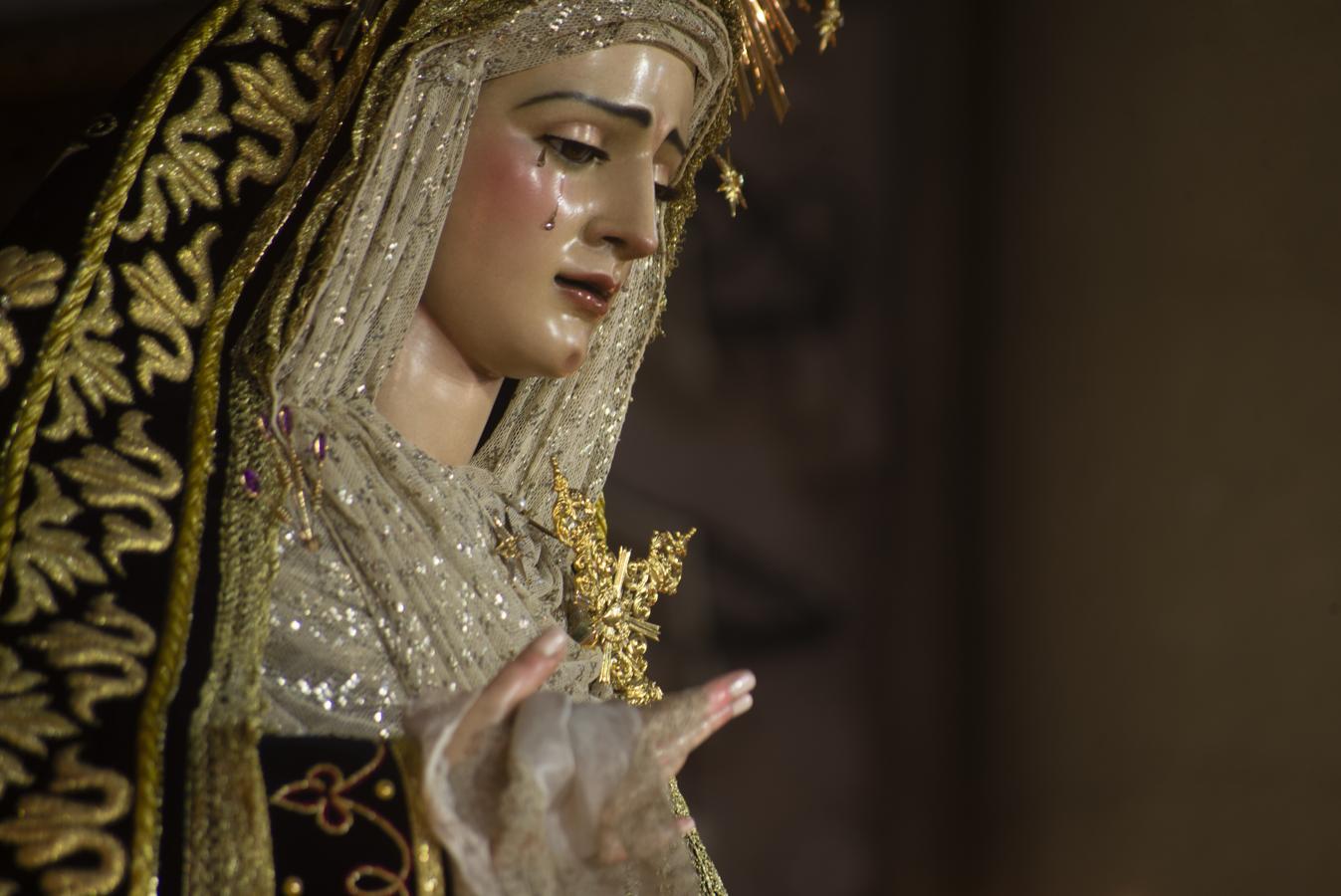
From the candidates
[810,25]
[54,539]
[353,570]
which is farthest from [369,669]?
[810,25]

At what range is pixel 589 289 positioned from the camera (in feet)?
5.89

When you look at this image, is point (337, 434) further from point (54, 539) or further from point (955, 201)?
point (955, 201)

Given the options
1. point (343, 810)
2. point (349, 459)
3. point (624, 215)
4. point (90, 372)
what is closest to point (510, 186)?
point (624, 215)

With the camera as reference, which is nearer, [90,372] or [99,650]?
[99,650]

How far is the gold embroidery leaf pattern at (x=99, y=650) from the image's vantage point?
4.20 ft

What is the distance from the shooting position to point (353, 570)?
5.09 ft

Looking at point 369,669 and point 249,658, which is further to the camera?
point 369,669

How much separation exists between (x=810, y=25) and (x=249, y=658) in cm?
268

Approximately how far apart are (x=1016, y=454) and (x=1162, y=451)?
1.31 ft

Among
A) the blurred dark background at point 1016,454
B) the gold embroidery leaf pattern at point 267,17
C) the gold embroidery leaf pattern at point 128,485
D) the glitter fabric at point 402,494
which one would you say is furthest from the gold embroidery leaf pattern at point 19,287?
the blurred dark background at point 1016,454

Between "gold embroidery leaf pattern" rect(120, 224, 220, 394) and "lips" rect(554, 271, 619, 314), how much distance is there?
43cm

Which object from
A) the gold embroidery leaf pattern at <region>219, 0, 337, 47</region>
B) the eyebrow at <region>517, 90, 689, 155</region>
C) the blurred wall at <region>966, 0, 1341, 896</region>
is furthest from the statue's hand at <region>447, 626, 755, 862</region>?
the blurred wall at <region>966, 0, 1341, 896</region>

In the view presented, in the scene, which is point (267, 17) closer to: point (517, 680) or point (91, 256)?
point (91, 256)

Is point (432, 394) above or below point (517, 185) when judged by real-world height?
below
